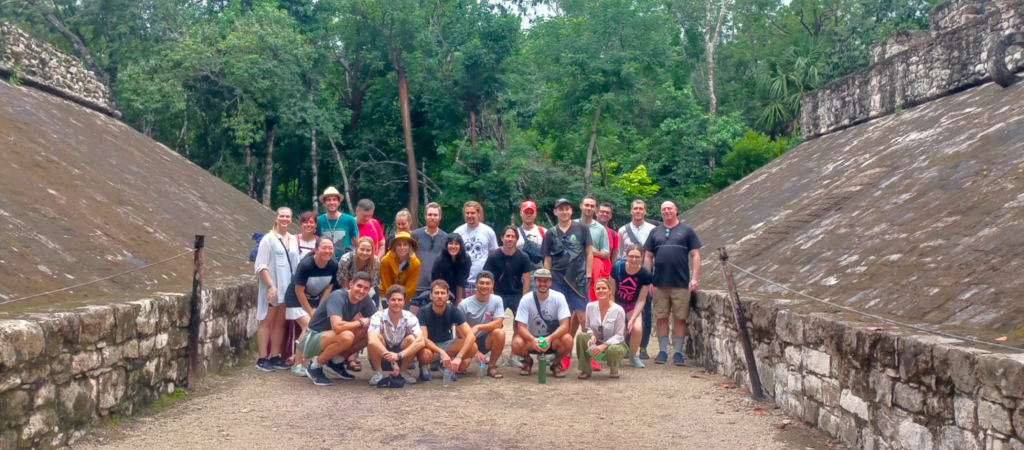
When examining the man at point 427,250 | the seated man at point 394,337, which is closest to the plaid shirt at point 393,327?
the seated man at point 394,337

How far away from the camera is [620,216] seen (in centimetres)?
2475

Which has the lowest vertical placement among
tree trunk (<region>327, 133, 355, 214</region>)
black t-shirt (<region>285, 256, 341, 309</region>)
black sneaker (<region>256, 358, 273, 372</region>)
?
black sneaker (<region>256, 358, 273, 372</region>)

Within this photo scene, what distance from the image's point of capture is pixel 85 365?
519 centimetres

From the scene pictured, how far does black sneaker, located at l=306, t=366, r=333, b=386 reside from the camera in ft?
23.9

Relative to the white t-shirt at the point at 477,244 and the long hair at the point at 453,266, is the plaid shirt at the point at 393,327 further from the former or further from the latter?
the white t-shirt at the point at 477,244

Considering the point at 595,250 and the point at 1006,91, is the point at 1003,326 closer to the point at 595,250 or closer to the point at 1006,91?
the point at 595,250

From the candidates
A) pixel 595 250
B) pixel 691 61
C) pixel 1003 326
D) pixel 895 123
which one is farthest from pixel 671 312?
pixel 691 61

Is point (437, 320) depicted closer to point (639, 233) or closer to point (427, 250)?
point (427, 250)

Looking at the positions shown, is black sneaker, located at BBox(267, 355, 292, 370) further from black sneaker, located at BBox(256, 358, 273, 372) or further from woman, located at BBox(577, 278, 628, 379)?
woman, located at BBox(577, 278, 628, 379)

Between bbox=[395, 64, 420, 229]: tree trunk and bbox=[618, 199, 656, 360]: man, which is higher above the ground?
bbox=[395, 64, 420, 229]: tree trunk

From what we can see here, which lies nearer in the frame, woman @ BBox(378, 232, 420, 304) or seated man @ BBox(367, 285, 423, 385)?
seated man @ BBox(367, 285, 423, 385)

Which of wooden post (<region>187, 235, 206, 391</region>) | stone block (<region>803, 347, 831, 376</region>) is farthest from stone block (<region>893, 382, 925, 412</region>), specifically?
wooden post (<region>187, 235, 206, 391</region>)

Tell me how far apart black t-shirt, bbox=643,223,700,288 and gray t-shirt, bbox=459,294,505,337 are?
1872 mm

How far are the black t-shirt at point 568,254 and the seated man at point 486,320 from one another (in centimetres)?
80
